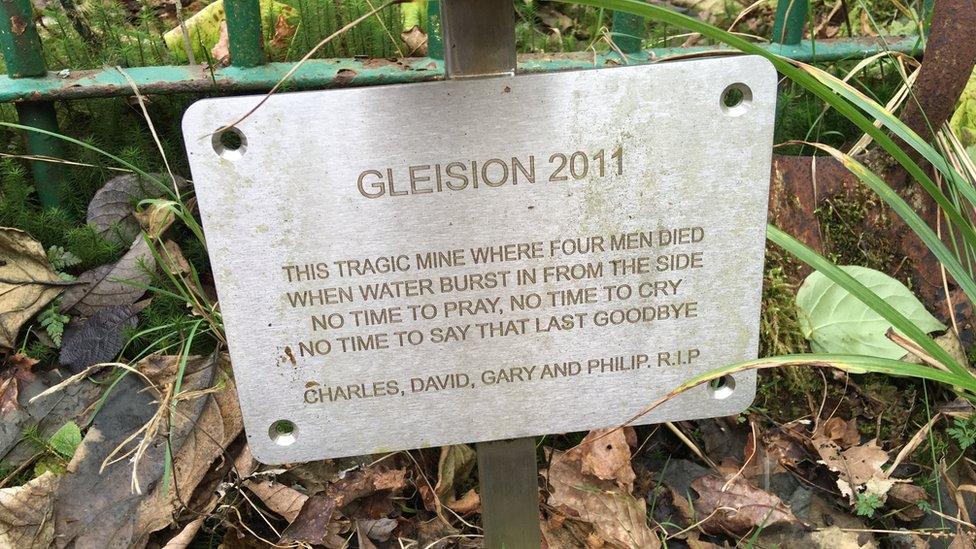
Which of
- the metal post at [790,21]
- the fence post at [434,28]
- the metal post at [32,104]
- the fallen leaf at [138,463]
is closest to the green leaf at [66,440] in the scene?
the fallen leaf at [138,463]

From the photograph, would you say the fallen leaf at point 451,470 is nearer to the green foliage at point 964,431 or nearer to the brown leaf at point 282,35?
the green foliage at point 964,431

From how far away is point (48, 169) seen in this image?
2043 millimetres

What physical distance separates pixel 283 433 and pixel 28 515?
0.67 m

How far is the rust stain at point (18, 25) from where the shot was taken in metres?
1.92

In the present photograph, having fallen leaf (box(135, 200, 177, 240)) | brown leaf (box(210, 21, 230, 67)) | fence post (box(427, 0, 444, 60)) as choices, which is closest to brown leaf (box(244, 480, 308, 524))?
fallen leaf (box(135, 200, 177, 240))

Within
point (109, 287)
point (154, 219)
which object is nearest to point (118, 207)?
point (154, 219)

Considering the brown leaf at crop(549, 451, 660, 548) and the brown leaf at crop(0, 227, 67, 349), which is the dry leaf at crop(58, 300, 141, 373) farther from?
the brown leaf at crop(549, 451, 660, 548)

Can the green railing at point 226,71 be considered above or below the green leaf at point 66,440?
above

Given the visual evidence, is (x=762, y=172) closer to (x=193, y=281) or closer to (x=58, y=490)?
(x=193, y=281)

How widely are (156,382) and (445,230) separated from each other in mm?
971

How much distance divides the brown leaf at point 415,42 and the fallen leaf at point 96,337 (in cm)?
110

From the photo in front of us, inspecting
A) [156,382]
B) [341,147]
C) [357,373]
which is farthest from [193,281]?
[341,147]

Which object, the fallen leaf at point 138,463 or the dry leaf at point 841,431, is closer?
Result: the fallen leaf at point 138,463

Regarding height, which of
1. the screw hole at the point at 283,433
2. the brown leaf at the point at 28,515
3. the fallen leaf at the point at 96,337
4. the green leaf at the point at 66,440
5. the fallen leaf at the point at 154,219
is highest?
the fallen leaf at the point at 154,219
